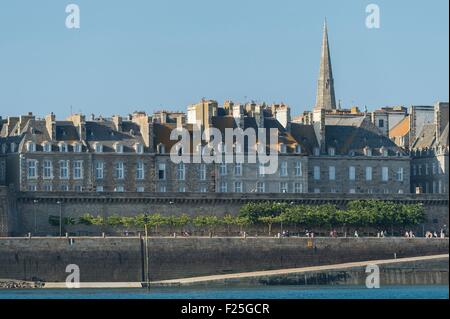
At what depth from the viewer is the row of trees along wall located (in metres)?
99.6

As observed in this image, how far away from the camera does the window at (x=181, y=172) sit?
105375mm

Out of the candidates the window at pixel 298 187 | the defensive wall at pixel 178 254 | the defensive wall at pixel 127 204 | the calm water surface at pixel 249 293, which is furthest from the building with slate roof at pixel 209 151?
the calm water surface at pixel 249 293

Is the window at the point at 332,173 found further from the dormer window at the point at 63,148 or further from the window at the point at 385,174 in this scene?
the dormer window at the point at 63,148

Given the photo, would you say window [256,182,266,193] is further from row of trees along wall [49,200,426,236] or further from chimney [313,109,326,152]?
chimney [313,109,326,152]

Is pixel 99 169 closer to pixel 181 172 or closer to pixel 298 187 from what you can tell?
pixel 181 172

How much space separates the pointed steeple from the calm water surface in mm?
46977

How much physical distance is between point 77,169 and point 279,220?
35.6 ft

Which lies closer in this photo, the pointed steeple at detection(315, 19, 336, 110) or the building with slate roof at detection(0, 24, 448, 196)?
the building with slate roof at detection(0, 24, 448, 196)

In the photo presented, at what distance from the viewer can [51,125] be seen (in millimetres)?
101875

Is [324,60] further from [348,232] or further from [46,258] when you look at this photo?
[46,258]

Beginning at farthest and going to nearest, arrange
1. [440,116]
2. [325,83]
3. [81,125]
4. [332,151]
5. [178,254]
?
[325,83] → [440,116] → [332,151] → [81,125] → [178,254]

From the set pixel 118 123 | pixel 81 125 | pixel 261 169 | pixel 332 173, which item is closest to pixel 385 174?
pixel 332 173

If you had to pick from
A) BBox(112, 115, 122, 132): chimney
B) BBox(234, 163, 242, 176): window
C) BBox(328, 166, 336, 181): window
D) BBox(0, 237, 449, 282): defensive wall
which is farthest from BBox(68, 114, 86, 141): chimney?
BBox(328, 166, 336, 181): window
